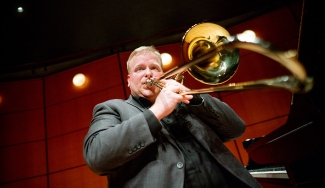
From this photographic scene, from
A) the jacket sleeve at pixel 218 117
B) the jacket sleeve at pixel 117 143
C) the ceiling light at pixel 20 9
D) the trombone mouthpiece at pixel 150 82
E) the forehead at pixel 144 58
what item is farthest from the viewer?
the ceiling light at pixel 20 9

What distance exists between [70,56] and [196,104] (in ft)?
13.7

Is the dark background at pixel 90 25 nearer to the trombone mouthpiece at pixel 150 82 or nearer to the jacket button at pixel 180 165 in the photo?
the trombone mouthpiece at pixel 150 82

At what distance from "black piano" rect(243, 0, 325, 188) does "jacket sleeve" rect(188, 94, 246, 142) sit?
185 millimetres

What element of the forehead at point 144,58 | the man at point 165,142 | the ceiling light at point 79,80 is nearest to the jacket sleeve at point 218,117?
the man at point 165,142

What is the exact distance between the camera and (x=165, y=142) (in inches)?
46.3

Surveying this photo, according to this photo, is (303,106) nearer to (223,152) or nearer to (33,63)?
(223,152)

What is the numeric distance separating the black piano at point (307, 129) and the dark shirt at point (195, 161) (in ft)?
1.02

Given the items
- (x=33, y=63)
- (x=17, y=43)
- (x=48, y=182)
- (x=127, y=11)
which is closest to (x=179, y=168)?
(x=127, y=11)

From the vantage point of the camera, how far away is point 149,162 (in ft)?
3.52

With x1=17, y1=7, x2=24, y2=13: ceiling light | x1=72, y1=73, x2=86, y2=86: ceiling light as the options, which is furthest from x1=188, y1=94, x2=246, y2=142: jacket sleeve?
x1=72, y1=73, x2=86, y2=86: ceiling light

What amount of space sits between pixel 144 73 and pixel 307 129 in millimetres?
1040

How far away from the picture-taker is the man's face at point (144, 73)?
1.51 meters

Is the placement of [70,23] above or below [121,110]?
above

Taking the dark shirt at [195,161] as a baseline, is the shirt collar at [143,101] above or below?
above
